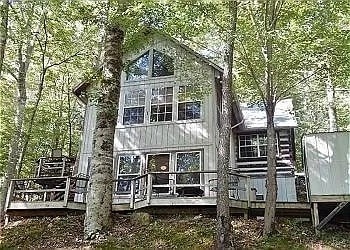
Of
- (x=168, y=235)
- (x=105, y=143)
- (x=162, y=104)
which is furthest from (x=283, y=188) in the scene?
(x=105, y=143)

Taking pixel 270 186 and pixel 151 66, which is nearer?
pixel 270 186

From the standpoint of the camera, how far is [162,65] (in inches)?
611

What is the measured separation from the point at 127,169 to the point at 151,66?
4539 mm

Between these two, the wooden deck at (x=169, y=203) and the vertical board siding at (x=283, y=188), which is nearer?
the wooden deck at (x=169, y=203)

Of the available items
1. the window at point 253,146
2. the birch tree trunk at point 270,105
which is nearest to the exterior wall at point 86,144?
the window at point 253,146

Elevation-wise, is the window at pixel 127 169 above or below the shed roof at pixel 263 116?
below

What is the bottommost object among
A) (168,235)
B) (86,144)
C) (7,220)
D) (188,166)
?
(168,235)

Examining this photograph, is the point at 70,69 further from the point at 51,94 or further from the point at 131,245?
the point at 131,245

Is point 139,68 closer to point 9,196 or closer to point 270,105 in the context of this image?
point 270,105

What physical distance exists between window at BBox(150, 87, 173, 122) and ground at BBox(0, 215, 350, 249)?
183 inches

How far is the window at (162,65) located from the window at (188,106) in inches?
47.2

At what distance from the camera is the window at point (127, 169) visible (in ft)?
46.0

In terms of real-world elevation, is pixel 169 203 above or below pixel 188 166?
below

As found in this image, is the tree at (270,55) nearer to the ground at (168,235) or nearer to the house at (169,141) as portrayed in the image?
the ground at (168,235)
